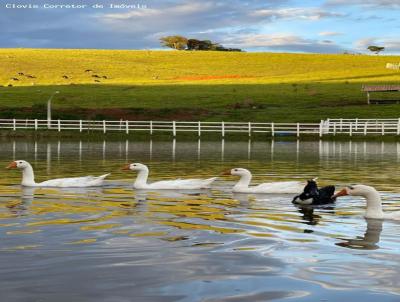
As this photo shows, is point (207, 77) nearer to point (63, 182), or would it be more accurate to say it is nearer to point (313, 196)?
point (63, 182)

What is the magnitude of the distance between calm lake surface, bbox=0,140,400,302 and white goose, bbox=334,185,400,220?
0.29 metres

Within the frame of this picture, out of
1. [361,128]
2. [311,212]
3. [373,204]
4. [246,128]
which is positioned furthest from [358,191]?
[246,128]

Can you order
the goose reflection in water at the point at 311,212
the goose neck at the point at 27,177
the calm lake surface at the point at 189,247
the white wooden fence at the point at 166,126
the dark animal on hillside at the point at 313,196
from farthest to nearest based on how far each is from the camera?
the white wooden fence at the point at 166,126 < the goose neck at the point at 27,177 < the dark animal on hillside at the point at 313,196 < the goose reflection in water at the point at 311,212 < the calm lake surface at the point at 189,247

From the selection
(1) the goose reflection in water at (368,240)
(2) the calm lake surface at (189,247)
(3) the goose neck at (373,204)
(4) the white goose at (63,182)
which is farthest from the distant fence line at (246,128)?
(1) the goose reflection in water at (368,240)

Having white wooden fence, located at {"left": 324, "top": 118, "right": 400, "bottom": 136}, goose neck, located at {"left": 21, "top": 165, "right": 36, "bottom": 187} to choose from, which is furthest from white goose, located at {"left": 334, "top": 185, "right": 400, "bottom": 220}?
white wooden fence, located at {"left": 324, "top": 118, "right": 400, "bottom": 136}

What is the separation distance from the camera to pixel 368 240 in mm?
11711

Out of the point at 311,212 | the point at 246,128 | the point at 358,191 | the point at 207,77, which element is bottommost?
the point at 311,212

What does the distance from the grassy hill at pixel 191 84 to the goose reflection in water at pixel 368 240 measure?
60.8 m

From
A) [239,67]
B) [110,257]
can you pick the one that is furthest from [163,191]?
[239,67]

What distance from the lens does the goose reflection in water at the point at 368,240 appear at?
1113 cm

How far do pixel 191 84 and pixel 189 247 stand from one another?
94.3m

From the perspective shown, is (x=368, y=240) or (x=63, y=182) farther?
(x=63, y=182)

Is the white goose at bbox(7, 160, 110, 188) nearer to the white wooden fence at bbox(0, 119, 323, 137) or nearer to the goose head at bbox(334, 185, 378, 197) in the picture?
the goose head at bbox(334, 185, 378, 197)

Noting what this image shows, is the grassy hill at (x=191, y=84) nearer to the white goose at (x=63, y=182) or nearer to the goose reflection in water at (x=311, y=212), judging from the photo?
the white goose at (x=63, y=182)
